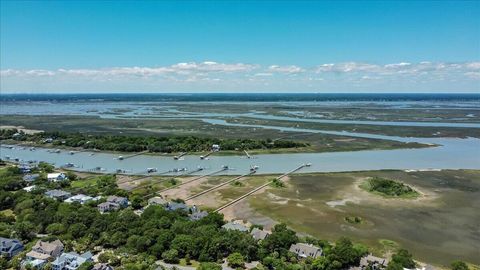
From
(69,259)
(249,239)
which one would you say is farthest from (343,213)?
(69,259)

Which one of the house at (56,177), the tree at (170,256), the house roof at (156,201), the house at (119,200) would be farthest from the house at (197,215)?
the house at (56,177)

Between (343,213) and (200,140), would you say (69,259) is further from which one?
(200,140)

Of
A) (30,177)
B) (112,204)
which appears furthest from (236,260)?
(30,177)

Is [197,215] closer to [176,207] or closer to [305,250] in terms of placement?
[176,207]

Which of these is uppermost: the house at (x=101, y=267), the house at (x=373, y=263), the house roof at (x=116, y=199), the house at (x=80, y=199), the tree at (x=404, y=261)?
the house roof at (x=116, y=199)

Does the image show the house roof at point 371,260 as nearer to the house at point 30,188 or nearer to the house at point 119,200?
the house at point 119,200

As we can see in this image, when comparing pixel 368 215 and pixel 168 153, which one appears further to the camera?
pixel 168 153
